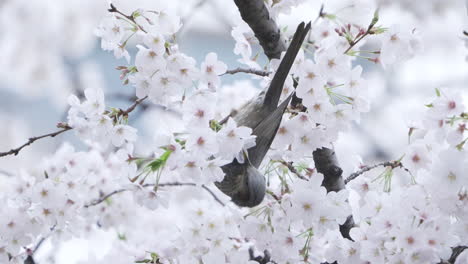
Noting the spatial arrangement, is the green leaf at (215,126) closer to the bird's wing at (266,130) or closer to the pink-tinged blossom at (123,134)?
the bird's wing at (266,130)

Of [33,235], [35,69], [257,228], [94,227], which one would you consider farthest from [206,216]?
[35,69]

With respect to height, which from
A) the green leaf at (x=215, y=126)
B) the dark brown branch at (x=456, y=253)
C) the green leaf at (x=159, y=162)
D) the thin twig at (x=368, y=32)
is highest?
the thin twig at (x=368, y=32)

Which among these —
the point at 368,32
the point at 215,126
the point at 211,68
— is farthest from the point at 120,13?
the point at 368,32

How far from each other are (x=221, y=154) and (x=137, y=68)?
26 centimetres

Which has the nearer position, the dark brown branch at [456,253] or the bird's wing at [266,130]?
the bird's wing at [266,130]

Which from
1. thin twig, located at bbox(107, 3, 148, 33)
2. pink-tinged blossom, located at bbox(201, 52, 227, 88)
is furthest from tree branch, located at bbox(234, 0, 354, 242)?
thin twig, located at bbox(107, 3, 148, 33)

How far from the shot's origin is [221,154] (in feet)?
2.95

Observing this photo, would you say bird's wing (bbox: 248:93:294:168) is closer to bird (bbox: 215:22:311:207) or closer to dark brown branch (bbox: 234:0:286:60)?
bird (bbox: 215:22:311:207)

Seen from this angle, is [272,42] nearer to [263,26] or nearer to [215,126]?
[263,26]

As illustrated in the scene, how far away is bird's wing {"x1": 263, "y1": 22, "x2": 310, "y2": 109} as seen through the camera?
97 cm

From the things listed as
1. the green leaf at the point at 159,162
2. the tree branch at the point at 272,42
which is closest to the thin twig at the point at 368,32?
the tree branch at the point at 272,42

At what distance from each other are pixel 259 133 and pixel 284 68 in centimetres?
13

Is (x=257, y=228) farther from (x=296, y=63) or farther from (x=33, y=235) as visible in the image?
(x=33, y=235)

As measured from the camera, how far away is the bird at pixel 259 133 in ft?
3.16
